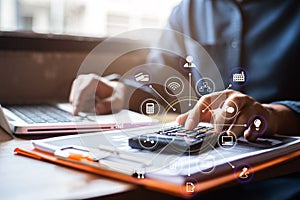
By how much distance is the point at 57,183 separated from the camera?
1.19 ft

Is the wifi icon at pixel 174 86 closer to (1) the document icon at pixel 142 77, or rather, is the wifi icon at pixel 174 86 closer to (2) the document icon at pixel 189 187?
(1) the document icon at pixel 142 77

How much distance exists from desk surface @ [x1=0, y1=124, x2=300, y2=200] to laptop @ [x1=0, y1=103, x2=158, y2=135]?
0.14 metres

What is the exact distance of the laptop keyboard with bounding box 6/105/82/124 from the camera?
665 millimetres

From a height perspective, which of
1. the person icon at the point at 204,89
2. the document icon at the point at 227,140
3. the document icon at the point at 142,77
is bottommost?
the document icon at the point at 227,140

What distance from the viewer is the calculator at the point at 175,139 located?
41 centimetres

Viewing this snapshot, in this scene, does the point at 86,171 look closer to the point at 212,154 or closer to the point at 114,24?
the point at 212,154

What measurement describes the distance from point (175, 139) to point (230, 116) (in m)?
0.09

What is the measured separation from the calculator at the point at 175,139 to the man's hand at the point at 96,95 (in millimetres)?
301

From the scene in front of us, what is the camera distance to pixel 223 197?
0.43 metres

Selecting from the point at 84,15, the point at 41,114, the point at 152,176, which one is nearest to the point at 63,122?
the point at 41,114

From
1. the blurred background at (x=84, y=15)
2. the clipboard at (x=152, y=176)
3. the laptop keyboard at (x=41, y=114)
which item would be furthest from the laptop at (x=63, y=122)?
the blurred background at (x=84, y=15)
